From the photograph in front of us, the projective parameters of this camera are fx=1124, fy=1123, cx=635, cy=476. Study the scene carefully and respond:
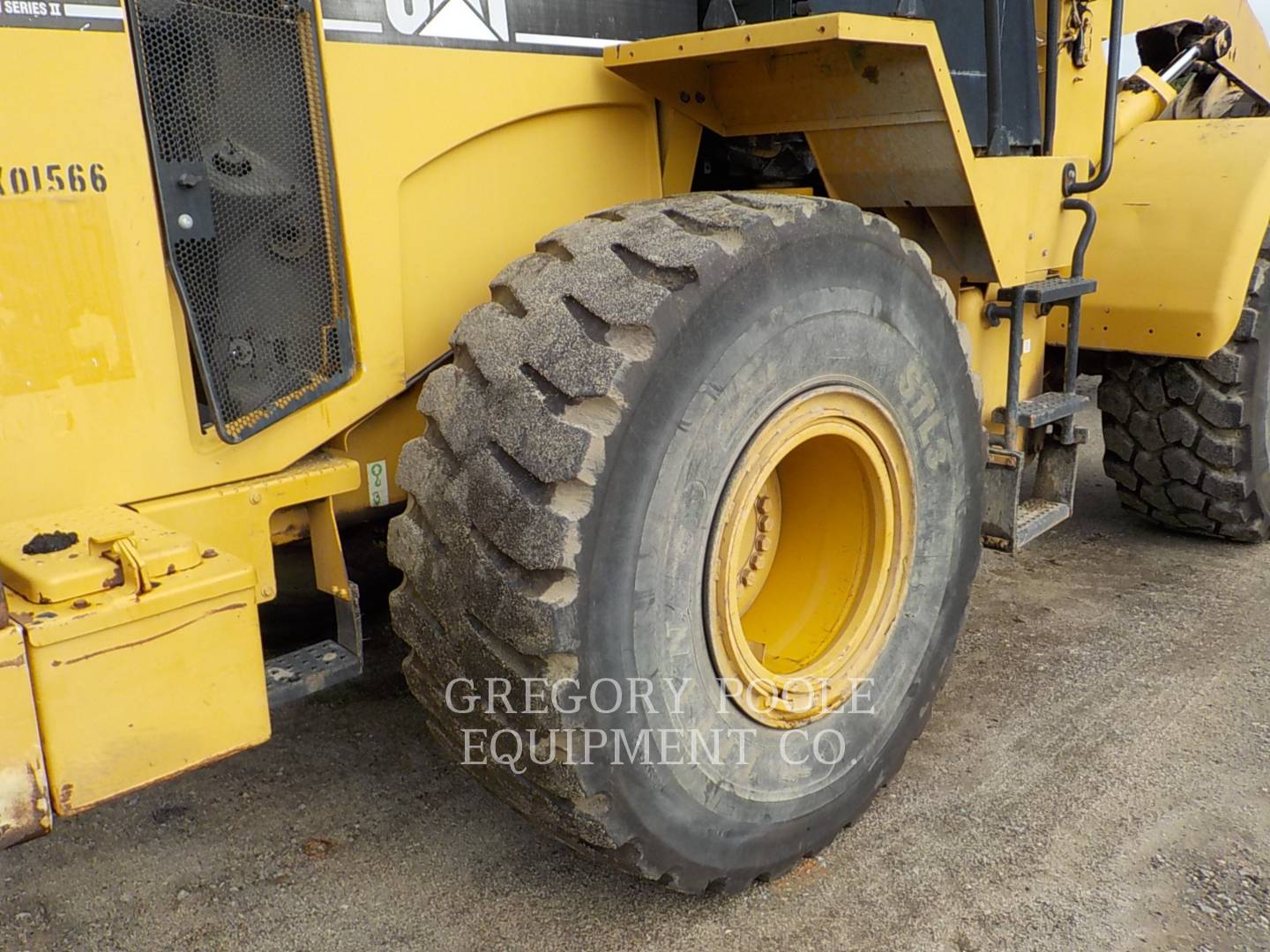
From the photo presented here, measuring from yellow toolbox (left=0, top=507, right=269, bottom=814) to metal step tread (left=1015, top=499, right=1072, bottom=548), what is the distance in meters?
2.26

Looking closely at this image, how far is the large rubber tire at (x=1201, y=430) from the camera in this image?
13.3 ft

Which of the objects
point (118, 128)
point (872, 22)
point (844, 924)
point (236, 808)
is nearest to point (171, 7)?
point (118, 128)

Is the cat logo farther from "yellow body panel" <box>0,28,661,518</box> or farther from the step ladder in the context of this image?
the step ladder

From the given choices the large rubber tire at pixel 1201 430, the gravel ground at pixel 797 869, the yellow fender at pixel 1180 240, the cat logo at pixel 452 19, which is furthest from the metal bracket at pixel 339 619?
the large rubber tire at pixel 1201 430

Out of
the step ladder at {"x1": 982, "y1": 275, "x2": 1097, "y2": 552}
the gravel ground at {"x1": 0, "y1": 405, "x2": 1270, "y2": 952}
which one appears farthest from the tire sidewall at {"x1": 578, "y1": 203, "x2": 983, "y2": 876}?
the step ladder at {"x1": 982, "y1": 275, "x2": 1097, "y2": 552}

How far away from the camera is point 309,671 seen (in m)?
2.18

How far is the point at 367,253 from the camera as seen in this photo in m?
2.19

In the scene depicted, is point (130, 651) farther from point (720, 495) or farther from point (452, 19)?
point (452, 19)

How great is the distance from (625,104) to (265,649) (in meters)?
1.91

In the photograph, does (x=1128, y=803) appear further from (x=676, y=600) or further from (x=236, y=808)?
(x=236, y=808)

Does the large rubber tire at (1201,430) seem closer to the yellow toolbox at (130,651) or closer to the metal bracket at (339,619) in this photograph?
the metal bracket at (339,619)

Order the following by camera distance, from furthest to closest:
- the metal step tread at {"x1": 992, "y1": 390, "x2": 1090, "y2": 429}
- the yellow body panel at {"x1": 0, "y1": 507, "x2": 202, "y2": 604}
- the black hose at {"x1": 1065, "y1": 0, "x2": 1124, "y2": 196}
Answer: the metal step tread at {"x1": 992, "y1": 390, "x2": 1090, "y2": 429}
the black hose at {"x1": 1065, "y1": 0, "x2": 1124, "y2": 196}
the yellow body panel at {"x1": 0, "y1": 507, "x2": 202, "y2": 604}

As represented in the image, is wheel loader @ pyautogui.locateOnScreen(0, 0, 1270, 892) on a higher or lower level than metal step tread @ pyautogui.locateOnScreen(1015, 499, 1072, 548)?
higher

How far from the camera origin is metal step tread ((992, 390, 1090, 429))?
3.28 meters
